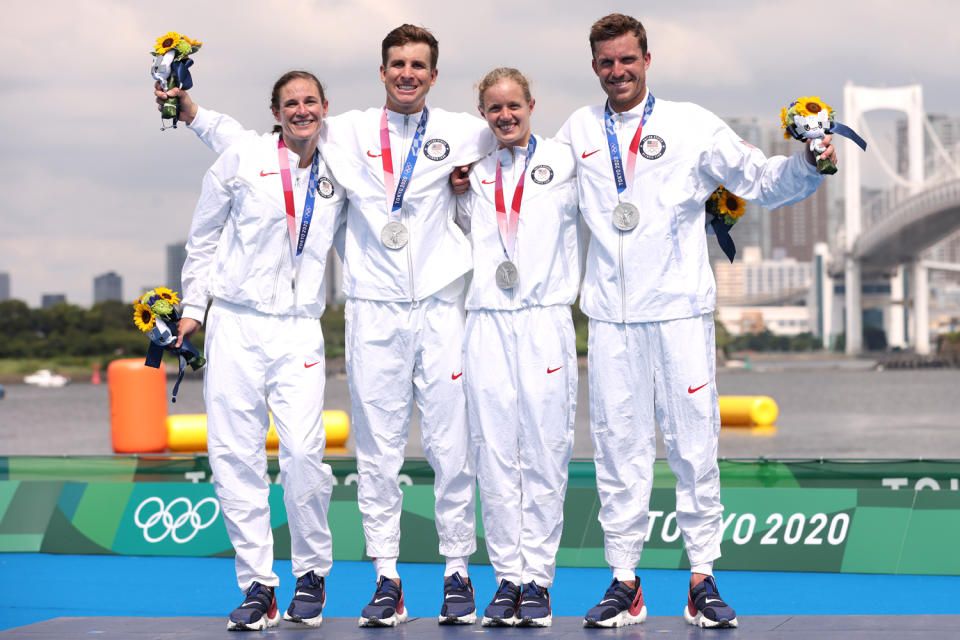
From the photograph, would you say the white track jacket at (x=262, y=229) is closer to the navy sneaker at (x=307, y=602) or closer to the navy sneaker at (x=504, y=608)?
the navy sneaker at (x=307, y=602)

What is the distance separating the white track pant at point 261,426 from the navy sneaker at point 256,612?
0.18ft

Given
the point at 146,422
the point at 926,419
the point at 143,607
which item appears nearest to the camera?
the point at 143,607

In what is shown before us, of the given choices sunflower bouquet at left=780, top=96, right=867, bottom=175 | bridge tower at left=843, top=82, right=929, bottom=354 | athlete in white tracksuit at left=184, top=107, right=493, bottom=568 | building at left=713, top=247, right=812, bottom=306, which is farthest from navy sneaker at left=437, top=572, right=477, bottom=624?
building at left=713, top=247, right=812, bottom=306

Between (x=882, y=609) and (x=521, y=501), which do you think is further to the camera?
(x=882, y=609)

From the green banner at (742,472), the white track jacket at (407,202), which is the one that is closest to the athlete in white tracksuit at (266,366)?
the white track jacket at (407,202)

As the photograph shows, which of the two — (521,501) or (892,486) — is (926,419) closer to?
(892,486)

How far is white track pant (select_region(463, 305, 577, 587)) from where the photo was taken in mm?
4410

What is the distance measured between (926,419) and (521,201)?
35058 millimetres

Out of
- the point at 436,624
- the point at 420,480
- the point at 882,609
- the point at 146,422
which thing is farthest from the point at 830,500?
the point at 146,422

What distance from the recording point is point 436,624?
14.4 feet

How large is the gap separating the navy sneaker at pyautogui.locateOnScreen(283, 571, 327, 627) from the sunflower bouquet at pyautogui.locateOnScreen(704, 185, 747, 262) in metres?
2.12

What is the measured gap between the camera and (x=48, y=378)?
71000 millimetres

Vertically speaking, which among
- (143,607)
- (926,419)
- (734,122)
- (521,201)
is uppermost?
(734,122)

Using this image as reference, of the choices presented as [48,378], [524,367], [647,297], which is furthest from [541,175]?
[48,378]
